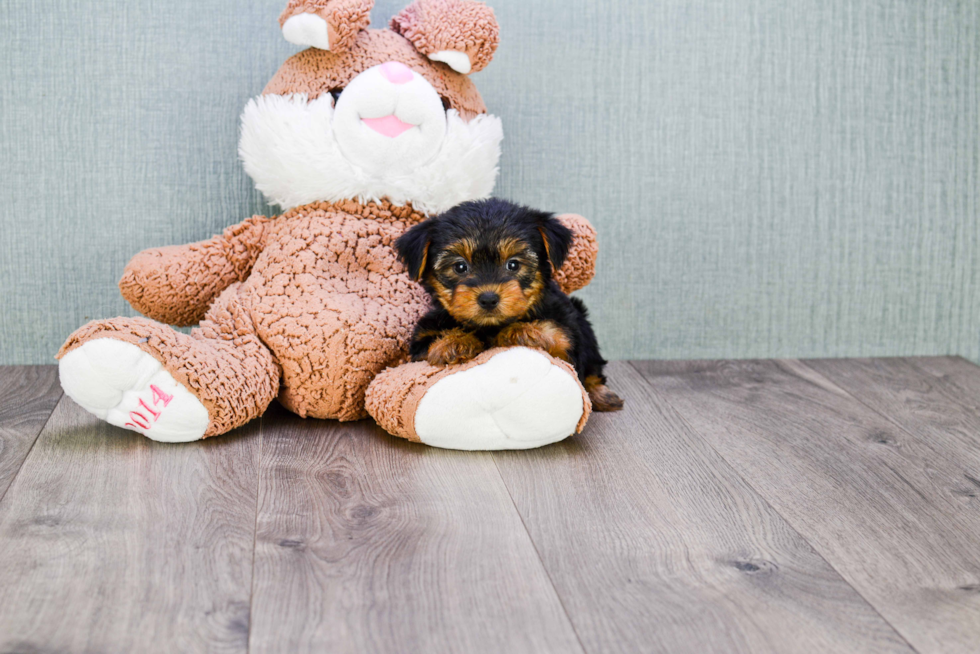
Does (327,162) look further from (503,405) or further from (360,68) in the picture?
(503,405)

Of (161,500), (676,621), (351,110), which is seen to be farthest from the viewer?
(351,110)

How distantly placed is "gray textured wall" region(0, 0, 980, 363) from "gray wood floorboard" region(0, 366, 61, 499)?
4.1 inches

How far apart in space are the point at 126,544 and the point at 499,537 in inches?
23.4

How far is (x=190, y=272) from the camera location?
6.99 feet

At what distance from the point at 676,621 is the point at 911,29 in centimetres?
211

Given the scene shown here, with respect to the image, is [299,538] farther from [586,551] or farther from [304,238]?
[304,238]

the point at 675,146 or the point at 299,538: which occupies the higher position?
the point at 675,146

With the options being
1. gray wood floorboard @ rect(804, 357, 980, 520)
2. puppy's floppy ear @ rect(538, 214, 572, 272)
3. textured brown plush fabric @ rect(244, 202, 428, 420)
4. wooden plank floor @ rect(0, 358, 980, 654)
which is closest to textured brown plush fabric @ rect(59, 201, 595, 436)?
textured brown plush fabric @ rect(244, 202, 428, 420)

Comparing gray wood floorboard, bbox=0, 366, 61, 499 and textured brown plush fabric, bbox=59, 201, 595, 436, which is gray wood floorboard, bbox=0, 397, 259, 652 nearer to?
gray wood floorboard, bbox=0, 366, 61, 499

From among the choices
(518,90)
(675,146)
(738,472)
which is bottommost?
(738,472)

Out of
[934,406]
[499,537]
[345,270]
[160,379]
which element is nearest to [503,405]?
[499,537]

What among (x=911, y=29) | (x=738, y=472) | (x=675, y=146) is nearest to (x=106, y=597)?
(x=738, y=472)

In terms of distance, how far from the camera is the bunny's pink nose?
2004mm

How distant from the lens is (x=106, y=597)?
1.24 meters
